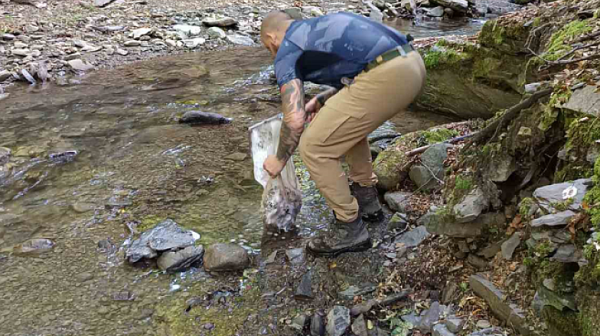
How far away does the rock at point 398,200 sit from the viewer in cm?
436

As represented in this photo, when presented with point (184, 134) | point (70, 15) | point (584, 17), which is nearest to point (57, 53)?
point (70, 15)

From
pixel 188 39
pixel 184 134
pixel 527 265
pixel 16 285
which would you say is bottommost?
pixel 188 39

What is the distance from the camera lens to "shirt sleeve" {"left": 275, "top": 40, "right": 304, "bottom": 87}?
3.36 m

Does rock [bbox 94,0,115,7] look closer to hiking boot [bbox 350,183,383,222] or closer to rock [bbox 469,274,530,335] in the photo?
hiking boot [bbox 350,183,383,222]

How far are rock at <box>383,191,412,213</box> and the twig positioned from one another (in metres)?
1.17

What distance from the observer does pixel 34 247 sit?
14.3ft

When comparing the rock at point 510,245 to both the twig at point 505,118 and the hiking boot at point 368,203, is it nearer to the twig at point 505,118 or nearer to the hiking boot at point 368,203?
the twig at point 505,118

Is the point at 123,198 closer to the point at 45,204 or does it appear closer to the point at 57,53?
the point at 45,204

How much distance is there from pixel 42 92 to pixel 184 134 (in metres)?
4.73

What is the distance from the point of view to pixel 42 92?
32.8 feet

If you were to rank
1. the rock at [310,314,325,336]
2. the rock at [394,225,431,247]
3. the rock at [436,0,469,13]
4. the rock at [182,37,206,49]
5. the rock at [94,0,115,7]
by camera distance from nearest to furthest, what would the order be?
the rock at [310,314,325,336], the rock at [394,225,431,247], the rock at [182,37,206,49], the rock at [94,0,115,7], the rock at [436,0,469,13]

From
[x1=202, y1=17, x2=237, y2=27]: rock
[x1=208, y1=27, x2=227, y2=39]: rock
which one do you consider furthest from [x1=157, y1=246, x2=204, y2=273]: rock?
[x1=202, y1=17, x2=237, y2=27]: rock

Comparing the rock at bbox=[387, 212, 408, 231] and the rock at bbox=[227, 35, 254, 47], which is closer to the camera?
the rock at bbox=[387, 212, 408, 231]

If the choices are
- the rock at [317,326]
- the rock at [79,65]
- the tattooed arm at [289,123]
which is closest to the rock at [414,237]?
the rock at [317,326]
